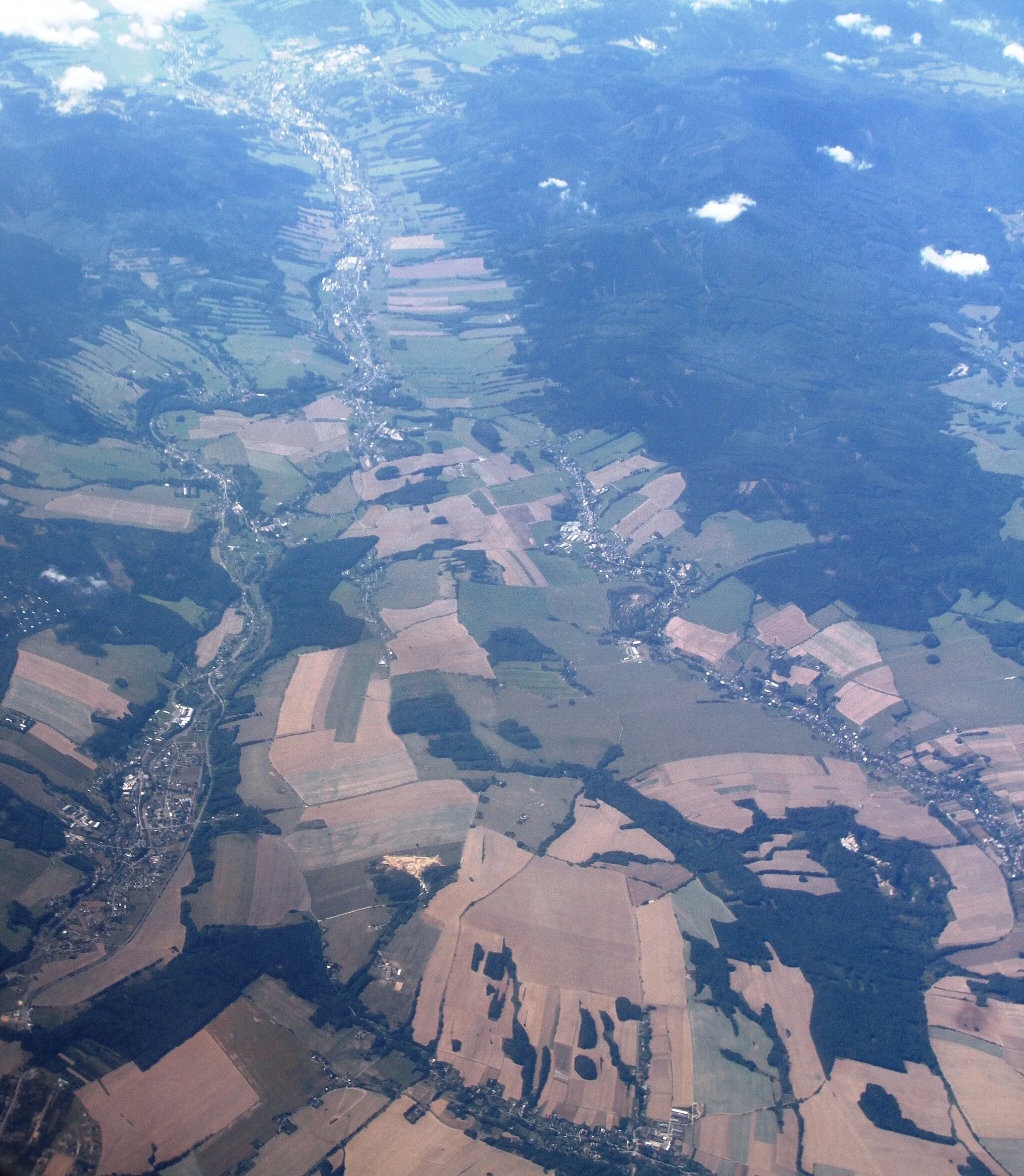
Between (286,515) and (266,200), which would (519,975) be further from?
(266,200)

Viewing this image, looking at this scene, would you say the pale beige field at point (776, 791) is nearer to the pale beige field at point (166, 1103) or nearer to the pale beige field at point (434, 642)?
the pale beige field at point (434, 642)

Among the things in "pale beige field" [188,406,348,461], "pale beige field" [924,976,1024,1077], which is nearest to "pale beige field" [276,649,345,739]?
"pale beige field" [188,406,348,461]

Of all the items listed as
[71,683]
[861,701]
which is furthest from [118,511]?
[861,701]

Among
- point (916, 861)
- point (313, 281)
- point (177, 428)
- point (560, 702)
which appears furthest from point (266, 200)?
point (916, 861)

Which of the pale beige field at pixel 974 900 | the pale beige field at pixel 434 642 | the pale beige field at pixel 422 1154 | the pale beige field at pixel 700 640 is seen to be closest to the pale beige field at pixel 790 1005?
the pale beige field at pixel 974 900

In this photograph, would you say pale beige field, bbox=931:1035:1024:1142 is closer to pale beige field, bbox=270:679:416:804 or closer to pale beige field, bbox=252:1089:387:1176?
pale beige field, bbox=252:1089:387:1176
